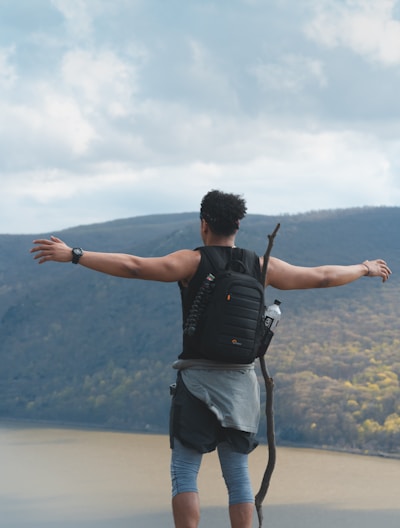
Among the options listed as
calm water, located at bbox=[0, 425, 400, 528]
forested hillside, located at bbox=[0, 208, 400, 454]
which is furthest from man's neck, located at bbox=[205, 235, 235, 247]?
forested hillside, located at bbox=[0, 208, 400, 454]

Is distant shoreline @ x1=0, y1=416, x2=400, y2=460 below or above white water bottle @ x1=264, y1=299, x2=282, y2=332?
below

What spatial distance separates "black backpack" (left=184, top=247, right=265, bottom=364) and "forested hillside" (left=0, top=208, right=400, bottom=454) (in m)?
32.6

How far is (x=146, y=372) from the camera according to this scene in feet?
149

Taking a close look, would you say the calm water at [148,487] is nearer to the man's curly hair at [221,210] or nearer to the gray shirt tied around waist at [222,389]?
the gray shirt tied around waist at [222,389]

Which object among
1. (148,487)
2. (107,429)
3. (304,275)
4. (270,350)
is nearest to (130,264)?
(304,275)

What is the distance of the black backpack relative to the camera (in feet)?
11.1

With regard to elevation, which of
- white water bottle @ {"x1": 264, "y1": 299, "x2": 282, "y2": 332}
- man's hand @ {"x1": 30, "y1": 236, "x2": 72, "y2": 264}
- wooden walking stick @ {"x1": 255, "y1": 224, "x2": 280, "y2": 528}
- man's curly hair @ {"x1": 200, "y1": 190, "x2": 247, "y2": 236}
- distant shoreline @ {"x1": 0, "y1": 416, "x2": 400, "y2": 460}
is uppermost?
man's curly hair @ {"x1": 200, "y1": 190, "x2": 247, "y2": 236}

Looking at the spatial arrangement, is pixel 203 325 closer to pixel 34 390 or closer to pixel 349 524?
pixel 349 524

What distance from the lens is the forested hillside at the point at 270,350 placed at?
126 feet

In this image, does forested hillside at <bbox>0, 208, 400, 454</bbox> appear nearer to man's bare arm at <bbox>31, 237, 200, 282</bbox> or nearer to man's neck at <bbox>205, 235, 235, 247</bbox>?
man's neck at <bbox>205, 235, 235, 247</bbox>

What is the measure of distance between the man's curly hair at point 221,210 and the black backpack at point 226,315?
123 mm

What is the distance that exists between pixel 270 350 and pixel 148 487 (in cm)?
1559

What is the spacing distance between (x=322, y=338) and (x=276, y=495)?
17.4 meters

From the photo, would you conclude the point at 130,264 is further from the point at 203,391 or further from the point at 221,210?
the point at 203,391
